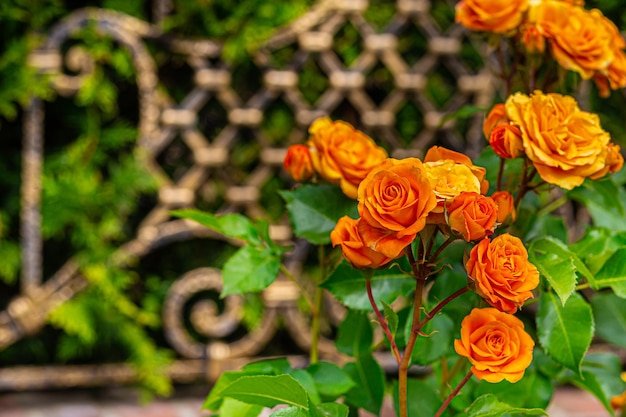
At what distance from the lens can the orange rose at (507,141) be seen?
2.15ft

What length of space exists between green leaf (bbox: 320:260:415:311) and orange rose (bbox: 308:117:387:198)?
0.08 meters

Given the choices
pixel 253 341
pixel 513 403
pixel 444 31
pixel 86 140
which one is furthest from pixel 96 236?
pixel 513 403

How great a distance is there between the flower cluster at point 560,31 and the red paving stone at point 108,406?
148cm

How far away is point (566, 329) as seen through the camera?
2.26 ft

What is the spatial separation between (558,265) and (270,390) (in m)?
0.26

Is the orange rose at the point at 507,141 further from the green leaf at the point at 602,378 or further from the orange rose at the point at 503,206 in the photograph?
the green leaf at the point at 602,378

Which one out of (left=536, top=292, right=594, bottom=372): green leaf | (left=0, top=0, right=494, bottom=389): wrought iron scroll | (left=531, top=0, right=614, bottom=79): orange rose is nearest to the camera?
(left=536, top=292, right=594, bottom=372): green leaf

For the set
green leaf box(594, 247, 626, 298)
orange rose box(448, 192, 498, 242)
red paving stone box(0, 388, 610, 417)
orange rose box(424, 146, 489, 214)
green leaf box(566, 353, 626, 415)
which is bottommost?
red paving stone box(0, 388, 610, 417)

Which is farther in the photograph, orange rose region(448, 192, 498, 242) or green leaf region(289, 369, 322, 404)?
green leaf region(289, 369, 322, 404)

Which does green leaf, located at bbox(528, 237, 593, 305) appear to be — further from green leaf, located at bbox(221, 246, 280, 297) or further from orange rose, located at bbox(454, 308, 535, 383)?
green leaf, located at bbox(221, 246, 280, 297)

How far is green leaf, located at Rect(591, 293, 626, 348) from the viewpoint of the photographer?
85 cm

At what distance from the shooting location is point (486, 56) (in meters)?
2.23

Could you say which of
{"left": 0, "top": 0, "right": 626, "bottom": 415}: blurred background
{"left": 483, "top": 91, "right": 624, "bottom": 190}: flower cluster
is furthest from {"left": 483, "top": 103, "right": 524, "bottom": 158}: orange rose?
{"left": 0, "top": 0, "right": 626, "bottom": 415}: blurred background

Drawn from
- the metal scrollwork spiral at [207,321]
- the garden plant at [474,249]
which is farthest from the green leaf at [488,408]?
the metal scrollwork spiral at [207,321]
